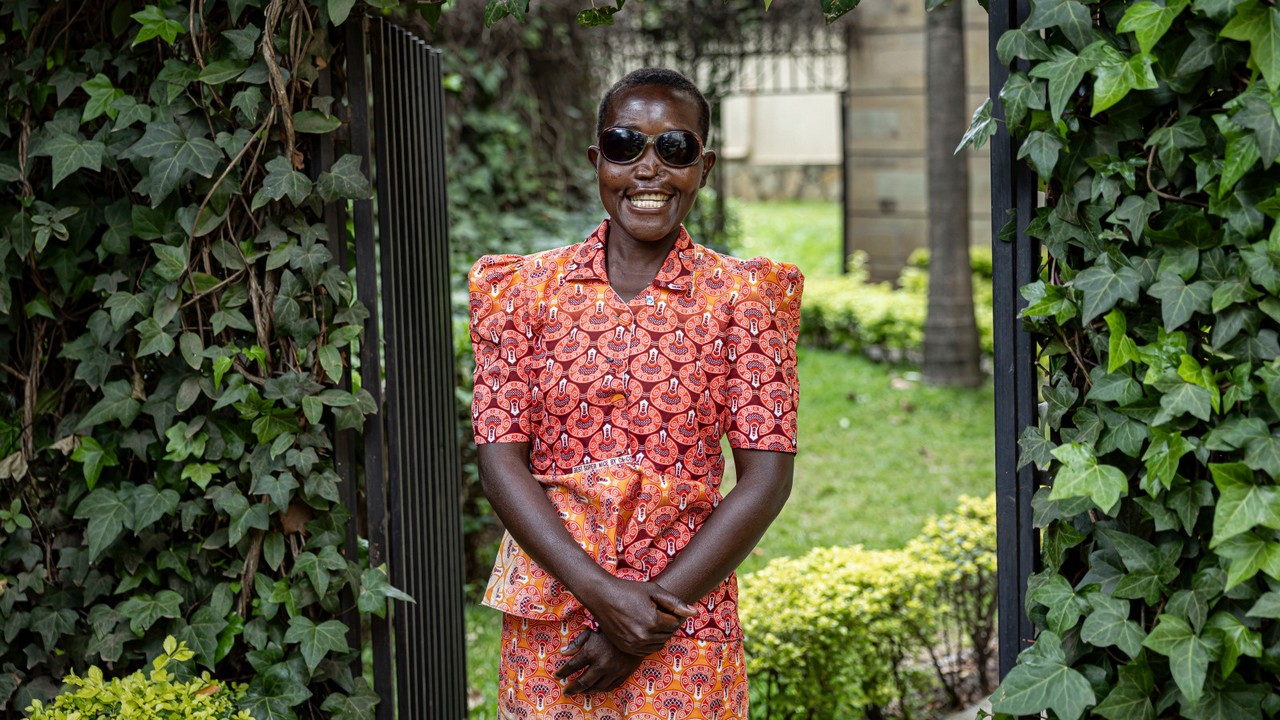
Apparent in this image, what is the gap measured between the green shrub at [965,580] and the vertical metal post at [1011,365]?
7.17 feet

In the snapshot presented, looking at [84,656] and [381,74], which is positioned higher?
[381,74]

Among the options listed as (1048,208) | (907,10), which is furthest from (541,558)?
(907,10)

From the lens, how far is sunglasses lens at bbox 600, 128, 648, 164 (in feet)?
8.38

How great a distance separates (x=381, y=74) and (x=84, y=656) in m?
1.64

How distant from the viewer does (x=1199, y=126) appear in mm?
2152

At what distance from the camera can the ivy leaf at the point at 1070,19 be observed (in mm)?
2215

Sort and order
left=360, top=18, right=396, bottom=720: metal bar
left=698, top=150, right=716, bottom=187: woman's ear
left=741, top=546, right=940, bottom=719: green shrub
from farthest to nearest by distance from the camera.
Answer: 1. left=741, top=546, right=940, bottom=719: green shrub
2. left=360, top=18, right=396, bottom=720: metal bar
3. left=698, top=150, right=716, bottom=187: woman's ear

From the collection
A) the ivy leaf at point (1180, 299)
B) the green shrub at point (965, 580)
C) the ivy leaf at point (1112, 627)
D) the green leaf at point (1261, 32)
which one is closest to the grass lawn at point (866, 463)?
the green shrub at point (965, 580)

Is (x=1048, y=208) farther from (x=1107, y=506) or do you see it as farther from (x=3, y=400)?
(x=3, y=400)

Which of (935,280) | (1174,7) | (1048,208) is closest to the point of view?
(1174,7)

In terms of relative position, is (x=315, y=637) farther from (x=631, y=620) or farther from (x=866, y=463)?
(x=866, y=463)

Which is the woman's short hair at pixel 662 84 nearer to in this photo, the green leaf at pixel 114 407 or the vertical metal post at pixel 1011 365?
the vertical metal post at pixel 1011 365

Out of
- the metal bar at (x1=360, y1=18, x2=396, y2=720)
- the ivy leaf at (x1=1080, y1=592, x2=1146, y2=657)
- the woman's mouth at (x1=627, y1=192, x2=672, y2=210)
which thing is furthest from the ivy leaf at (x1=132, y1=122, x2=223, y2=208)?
the ivy leaf at (x1=1080, y1=592, x2=1146, y2=657)

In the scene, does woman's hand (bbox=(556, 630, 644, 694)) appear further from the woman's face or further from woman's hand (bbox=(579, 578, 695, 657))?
the woman's face
